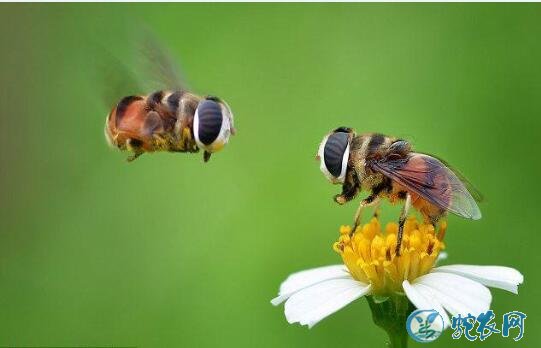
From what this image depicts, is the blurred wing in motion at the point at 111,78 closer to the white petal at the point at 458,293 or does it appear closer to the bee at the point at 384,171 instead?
the bee at the point at 384,171

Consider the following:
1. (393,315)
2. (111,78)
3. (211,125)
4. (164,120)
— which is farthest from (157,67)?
(393,315)

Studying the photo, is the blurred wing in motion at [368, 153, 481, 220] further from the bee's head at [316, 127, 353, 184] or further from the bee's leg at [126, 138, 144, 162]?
the bee's leg at [126, 138, 144, 162]

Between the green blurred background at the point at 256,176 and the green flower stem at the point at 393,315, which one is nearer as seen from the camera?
the green flower stem at the point at 393,315

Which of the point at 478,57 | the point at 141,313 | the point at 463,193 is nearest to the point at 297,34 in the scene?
the point at 478,57

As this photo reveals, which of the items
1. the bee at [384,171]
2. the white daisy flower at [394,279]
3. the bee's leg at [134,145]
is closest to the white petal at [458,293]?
the white daisy flower at [394,279]

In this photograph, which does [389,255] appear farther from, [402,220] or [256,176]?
[256,176]

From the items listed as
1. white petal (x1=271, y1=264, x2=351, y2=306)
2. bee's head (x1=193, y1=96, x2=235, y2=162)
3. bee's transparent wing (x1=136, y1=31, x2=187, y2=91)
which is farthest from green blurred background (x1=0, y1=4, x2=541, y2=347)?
white petal (x1=271, y1=264, x2=351, y2=306)
